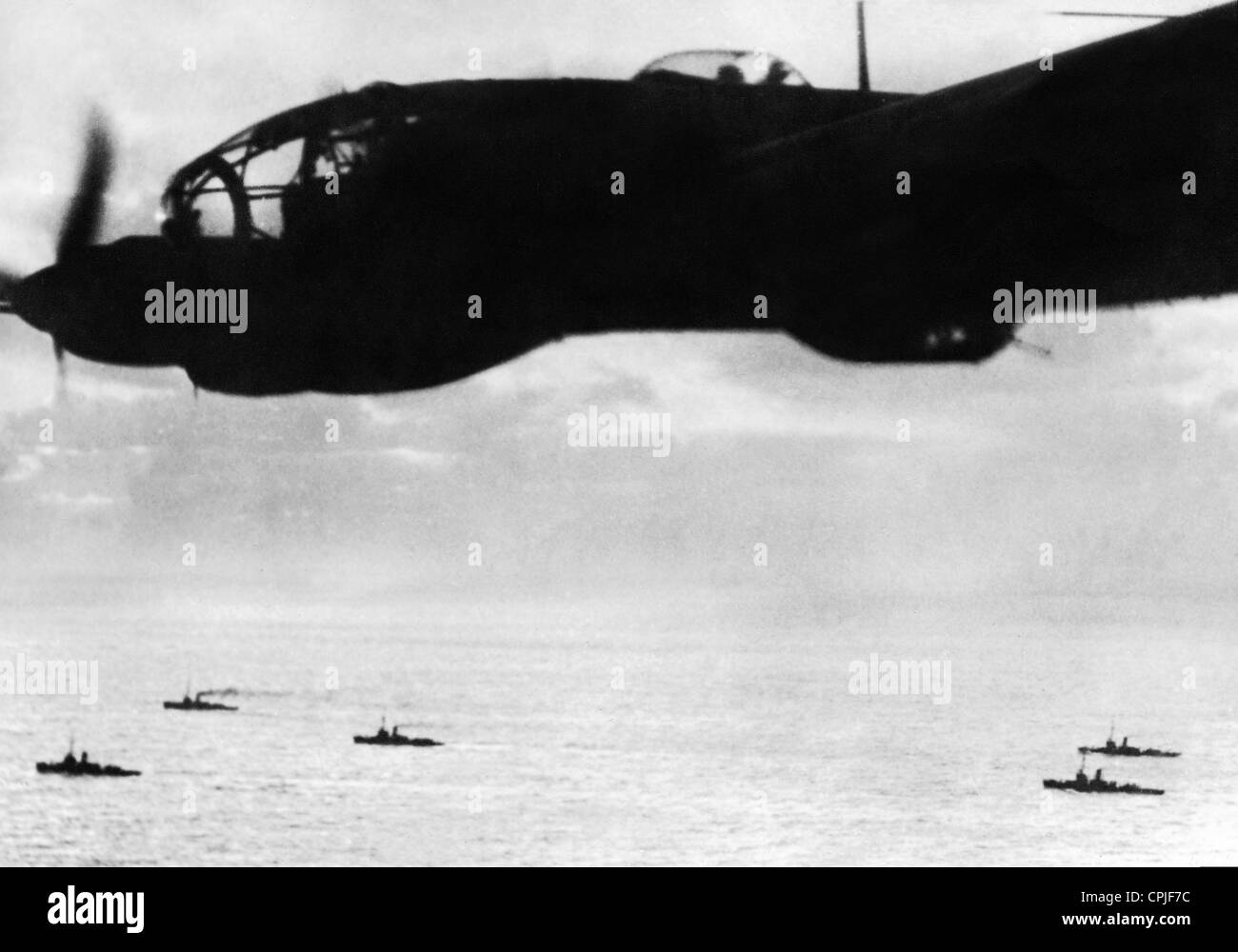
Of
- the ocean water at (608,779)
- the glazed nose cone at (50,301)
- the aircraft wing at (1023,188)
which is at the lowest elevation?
the ocean water at (608,779)

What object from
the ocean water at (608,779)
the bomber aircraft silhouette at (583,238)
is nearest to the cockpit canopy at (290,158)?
the bomber aircraft silhouette at (583,238)

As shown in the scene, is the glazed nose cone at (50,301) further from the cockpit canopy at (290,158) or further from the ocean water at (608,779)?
the ocean water at (608,779)

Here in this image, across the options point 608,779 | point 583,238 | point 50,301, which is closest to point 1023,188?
point 583,238

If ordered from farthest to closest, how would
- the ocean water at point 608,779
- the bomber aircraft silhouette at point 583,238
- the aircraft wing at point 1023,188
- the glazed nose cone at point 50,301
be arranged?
1. the ocean water at point 608,779
2. the glazed nose cone at point 50,301
3. the bomber aircraft silhouette at point 583,238
4. the aircraft wing at point 1023,188

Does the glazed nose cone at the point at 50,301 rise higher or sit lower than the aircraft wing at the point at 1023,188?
lower

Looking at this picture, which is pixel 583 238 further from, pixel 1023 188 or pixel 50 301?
pixel 50 301

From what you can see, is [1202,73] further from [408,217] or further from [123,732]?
[123,732]

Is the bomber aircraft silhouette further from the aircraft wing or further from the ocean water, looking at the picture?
the ocean water
